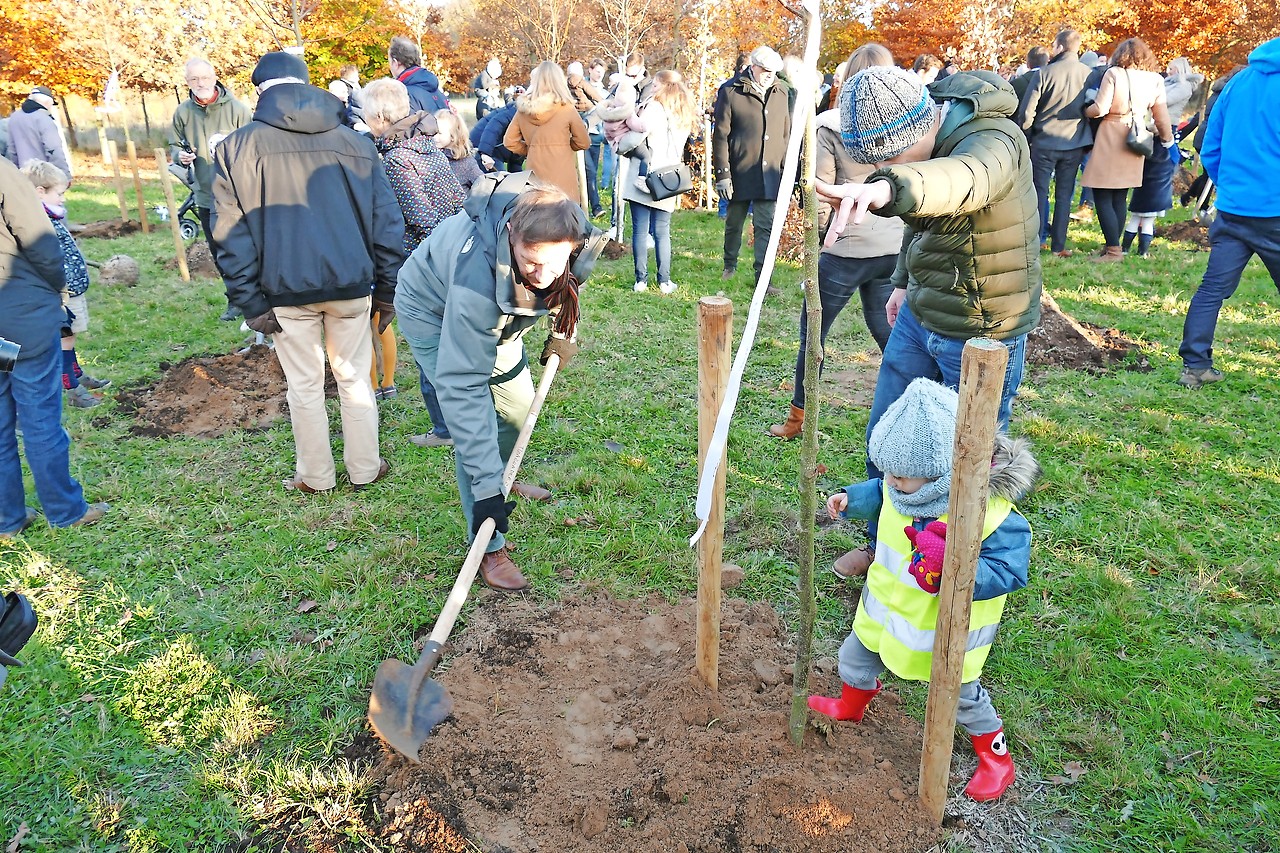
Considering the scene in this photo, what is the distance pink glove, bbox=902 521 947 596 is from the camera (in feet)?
7.19

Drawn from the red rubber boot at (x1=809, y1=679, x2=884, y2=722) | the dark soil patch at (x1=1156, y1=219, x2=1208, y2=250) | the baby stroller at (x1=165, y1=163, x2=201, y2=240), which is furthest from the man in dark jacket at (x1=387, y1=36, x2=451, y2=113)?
the dark soil patch at (x1=1156, y1=219, x2=1208, y2=250)

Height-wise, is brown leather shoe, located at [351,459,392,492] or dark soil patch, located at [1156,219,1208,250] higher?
dark soil patch, located at [1156,219,1208,250]

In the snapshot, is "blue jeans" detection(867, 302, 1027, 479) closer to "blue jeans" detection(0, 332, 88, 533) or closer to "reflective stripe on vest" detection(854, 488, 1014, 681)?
"reflective stripe on vest" detection(854, 488, 1014, 681)

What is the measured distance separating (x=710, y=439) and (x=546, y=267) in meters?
0.93

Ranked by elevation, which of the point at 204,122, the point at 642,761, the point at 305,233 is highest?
the point at 204,122

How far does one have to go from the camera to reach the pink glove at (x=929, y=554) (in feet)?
7.19

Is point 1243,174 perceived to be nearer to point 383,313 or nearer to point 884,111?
point 884,111

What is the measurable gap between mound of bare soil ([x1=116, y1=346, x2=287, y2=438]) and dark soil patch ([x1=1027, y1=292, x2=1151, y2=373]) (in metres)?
5.76

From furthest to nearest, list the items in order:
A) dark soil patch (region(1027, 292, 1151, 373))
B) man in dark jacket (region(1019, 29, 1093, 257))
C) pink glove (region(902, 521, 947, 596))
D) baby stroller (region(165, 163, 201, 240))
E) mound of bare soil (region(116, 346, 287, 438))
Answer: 1. man in dark jacket (region(1019, 29, 1093, 257))
2. baby stroller (region(165, 163, 201, 240))
3. dark soil patch (region(1027, 292, 1151, 373))
4. mound of bare soil (region(116, 346, 287, 438))
5. pink glove (region(902, 521, 947, 596))

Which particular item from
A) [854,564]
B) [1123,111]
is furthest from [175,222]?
[1123,111]

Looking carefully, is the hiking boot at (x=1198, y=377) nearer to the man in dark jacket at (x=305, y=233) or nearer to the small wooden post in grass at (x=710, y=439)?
the small wooden post in grass at (x=710, y=439)

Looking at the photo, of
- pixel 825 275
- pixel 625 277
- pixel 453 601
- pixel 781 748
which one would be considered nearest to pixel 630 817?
pixel 781 748

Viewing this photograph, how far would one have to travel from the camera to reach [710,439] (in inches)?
102

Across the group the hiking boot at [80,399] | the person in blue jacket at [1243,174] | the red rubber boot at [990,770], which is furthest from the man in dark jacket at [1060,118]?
the hiking boot at [80,399]
